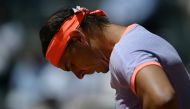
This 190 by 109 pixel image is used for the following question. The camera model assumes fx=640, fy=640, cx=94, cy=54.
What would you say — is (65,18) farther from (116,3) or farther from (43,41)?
(116,3)

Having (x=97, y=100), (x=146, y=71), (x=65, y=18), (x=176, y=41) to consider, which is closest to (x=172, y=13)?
(x=176, y=41)

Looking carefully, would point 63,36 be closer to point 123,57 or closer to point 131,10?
point 123,57

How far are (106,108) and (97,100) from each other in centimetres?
11

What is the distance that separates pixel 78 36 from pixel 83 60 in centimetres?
11

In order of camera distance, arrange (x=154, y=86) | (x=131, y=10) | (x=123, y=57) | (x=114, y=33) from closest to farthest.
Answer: (x=154, y=86), (x=123, y=57), (x=114, y=33), (x=131, y=10)

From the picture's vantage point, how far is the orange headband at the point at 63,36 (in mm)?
2662

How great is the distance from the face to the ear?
0.05 ft

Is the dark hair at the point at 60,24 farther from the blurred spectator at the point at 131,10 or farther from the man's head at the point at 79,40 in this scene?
the blurred spectator at the point at 131,10

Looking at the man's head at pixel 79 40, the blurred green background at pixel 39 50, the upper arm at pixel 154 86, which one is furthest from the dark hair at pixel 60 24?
the blurred green background at pixel 39 50

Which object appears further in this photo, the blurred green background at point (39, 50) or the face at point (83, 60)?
the blurred green background at point (39, 50)

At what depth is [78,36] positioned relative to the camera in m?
2.63

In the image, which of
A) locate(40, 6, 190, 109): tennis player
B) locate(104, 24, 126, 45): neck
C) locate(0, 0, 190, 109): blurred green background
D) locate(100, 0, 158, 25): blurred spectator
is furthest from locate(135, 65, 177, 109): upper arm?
locate(100, 0, 158, 25): blurred spectator

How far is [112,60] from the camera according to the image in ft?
7.86

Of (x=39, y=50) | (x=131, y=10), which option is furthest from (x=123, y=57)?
(x=39, y=50)
